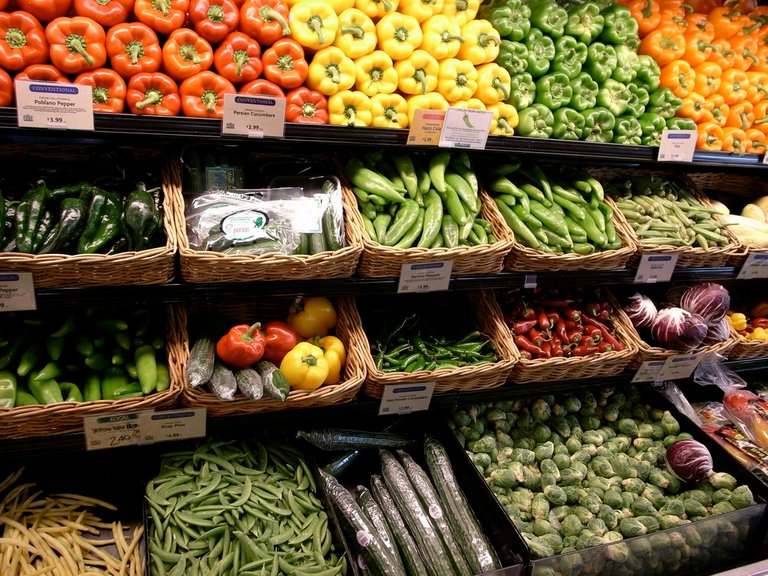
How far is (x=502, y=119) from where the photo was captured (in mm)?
2189

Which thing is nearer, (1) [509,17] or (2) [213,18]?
(2) [213,18]

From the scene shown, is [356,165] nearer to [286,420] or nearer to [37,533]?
[286,420]

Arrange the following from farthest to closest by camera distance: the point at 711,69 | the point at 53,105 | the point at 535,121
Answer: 1. the point at 711,69
2. the point at 535,121
3. the point at 53,105

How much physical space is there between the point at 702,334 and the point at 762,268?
1.80ft

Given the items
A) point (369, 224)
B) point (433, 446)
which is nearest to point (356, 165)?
point (369, 224)

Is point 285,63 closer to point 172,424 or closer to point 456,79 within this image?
point 456,79

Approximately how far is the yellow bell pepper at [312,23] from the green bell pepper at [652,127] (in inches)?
58.0

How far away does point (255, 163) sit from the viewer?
2277 millimetres

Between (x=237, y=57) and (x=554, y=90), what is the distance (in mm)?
1318

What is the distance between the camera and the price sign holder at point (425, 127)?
6.42ft

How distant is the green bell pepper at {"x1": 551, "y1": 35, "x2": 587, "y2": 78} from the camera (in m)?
2.43

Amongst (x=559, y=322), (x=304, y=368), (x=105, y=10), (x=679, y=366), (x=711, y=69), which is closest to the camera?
(x=105, y=10)

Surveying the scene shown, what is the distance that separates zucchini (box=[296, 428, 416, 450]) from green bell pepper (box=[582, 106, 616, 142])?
1517 millimetres


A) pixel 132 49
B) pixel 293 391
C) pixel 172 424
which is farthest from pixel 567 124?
pixel 172 424
